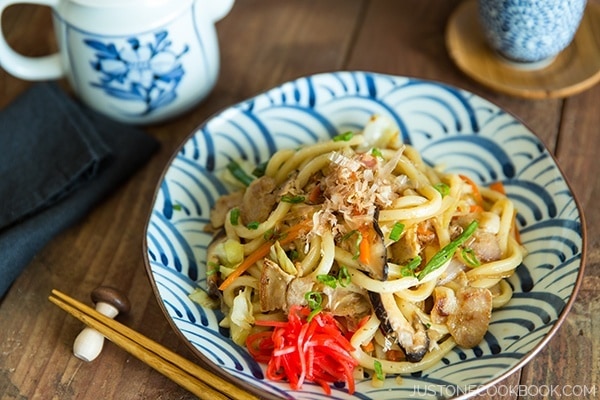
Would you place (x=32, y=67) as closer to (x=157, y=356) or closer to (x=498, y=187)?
(x=157, y=356)

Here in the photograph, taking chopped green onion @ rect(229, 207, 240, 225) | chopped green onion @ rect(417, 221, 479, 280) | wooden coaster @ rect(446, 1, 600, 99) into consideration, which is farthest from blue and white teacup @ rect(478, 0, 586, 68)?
chopped green onion @ rect(229, 207, 240, 225)

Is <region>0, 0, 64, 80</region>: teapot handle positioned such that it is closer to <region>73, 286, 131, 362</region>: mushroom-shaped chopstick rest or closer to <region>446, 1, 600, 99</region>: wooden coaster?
<region>73, 286, 131, 362</region>: mushroom-shaped chopstick rest

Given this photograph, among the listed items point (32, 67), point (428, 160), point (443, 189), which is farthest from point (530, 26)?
point (32, 67)

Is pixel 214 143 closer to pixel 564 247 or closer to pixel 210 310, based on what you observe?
pixel 210 310

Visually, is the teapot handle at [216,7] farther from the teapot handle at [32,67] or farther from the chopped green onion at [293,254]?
the chopped green onion at [293,254]

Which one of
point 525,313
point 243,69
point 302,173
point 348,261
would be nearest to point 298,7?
point 243,69

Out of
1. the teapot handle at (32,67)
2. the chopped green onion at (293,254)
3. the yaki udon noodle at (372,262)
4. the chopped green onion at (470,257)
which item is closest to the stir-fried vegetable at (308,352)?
the yaki udon noodle at (372,262)

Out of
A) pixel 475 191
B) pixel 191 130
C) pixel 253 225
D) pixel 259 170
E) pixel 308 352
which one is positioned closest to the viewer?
pixel 308 352
